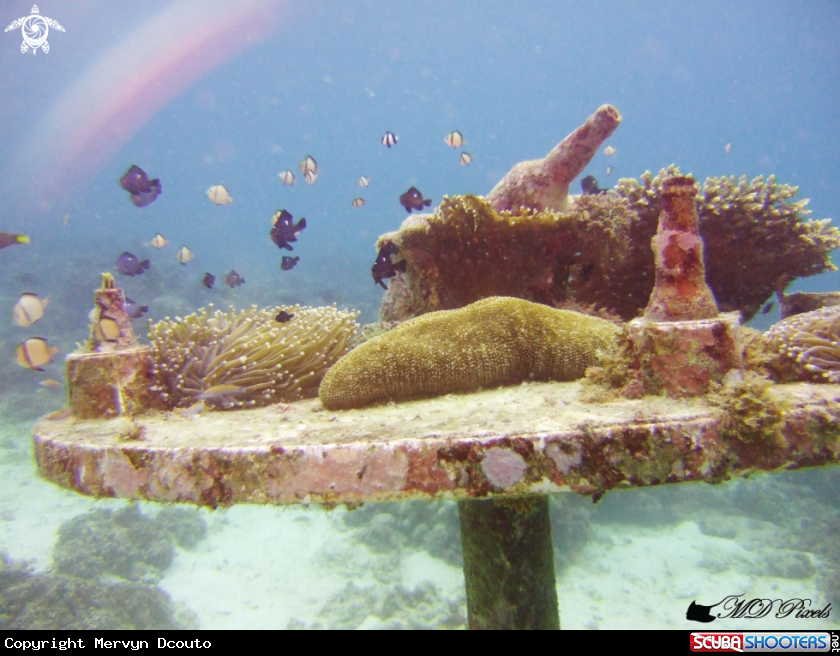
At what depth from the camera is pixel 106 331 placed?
292 cm

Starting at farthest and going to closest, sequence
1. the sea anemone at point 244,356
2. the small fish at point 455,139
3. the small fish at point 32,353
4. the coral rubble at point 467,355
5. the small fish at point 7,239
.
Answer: the small fish at point 455,139
the small fish at point 7,239
the small fish at point 32,353
the sea anemone at point 244,356
the coral rubble at point 467,355

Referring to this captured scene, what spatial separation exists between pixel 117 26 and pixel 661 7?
→ 115448 mm

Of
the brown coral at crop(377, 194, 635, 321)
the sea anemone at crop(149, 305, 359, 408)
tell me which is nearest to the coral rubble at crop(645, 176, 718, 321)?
the brown coral at crop(377, 194, 635, 321)

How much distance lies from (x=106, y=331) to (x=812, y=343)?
448cm

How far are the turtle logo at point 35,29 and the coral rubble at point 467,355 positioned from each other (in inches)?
3373

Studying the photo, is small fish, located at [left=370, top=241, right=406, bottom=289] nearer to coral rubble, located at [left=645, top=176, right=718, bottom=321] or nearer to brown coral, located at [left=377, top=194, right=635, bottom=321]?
brown coral, located at [left=377, top=194, right=635, bottom=321]

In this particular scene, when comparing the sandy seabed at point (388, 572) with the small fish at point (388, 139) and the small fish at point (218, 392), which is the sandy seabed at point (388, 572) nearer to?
the small fish at point (218, 392)

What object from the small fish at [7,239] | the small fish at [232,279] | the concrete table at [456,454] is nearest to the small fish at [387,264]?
the concrete table at [456,454]

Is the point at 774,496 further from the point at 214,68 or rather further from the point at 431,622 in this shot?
the point at 214,68

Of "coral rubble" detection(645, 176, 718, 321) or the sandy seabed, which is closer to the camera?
"coral rubble" detection(645, 176, 718, 321)

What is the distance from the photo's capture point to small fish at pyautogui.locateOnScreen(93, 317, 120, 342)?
9.46 ft

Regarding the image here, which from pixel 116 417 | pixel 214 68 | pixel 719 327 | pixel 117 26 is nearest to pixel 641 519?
pixel 719 327

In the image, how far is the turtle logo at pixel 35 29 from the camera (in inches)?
2372

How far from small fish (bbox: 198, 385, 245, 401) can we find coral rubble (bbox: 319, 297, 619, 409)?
2.95 feet
